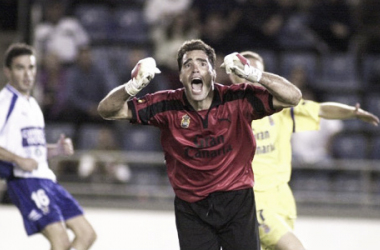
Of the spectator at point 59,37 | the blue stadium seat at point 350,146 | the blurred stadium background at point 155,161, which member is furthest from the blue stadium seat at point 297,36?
the spectator at point 59,37

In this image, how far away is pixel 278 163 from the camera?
553 cm

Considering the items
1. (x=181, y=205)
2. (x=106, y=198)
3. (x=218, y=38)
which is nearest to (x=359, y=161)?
(x=218, y=38)

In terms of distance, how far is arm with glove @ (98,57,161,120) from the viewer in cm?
423

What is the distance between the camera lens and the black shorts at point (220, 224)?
449 cm

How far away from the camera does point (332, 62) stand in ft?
38.6

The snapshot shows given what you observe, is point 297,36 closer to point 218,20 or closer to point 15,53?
point 218,20

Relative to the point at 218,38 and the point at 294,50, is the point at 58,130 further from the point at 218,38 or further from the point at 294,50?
the point at 294,50

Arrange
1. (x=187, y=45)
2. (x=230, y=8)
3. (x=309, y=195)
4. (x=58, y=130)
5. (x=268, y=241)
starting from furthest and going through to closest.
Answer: (x=230, y=8), (x=58, y=130), (x=309, y=195), (x=268, y=241), (x=187, y=45)

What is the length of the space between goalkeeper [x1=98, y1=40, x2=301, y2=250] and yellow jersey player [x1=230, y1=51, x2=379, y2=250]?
72 cm

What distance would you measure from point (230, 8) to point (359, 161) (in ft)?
10.5

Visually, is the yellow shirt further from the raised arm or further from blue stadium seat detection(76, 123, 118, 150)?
blue stadium seat detection(76, 123, 118, 150)

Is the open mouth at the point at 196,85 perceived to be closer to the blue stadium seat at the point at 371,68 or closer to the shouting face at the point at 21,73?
the shouting face at the point at 21,73

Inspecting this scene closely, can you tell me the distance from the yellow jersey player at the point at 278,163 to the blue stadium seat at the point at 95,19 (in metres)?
6.89

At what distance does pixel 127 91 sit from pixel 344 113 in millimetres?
2007
